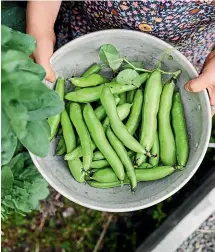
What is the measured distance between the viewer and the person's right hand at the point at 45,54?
132cm

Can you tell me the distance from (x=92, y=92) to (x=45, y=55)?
0.14 meters

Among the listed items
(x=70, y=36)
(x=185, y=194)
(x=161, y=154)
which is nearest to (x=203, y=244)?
(x=185, y=194)

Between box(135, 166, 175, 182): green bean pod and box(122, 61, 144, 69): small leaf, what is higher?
box(122, 61, 144, 69): small leaf

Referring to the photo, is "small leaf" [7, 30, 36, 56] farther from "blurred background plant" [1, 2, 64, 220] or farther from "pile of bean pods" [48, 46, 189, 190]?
"pile of bean pods" [48, 46, 189, 190]

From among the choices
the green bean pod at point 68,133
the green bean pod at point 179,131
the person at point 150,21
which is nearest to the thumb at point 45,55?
the person at point 150,21

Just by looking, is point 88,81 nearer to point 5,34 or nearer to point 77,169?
point 77,169

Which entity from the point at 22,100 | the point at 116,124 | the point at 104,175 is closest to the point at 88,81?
the point at 116,124

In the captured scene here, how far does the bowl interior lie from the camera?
4.45 ft

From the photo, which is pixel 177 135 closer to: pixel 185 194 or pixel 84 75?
pixel 84 75

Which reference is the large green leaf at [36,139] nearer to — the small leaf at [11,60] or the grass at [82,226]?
the small leaf at [11,60]

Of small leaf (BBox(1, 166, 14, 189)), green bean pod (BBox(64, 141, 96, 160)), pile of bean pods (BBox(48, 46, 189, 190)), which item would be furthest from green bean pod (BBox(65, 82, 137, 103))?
small leaf (BBox(1, 166, 14, 189))

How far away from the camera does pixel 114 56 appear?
1375 mm

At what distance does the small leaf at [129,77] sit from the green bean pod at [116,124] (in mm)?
43

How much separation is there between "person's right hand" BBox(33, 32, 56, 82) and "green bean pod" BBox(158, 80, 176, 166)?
27 centimetres
